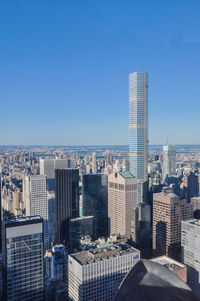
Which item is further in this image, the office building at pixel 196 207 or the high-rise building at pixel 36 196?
the high-rise building at pixel 36 196

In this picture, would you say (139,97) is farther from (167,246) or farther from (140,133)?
(167,246)

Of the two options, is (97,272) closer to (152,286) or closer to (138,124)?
(152,286)

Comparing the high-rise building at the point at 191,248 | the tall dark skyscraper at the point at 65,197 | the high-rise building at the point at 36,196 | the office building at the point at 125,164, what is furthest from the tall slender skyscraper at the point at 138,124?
the high-rise building at the point at 191,248

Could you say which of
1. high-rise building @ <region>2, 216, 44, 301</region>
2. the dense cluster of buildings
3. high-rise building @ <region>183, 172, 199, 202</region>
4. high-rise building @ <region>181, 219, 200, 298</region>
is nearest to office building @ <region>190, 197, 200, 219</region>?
the dense cluster of buildings

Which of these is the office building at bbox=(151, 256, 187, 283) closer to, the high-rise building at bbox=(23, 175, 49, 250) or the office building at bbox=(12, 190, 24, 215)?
the high-rise building at bbox=(23, 175, 49, 250)

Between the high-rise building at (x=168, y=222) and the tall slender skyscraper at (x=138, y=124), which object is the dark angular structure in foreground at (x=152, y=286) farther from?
the tall slender skyscraper at (x=138, y=124)

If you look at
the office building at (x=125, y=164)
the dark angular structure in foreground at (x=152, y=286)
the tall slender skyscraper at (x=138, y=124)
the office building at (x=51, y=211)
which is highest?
the tall slender skyscraper at (x=138, y=124)

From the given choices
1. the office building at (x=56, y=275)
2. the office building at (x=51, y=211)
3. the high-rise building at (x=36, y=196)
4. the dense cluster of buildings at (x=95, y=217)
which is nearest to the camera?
the dense cluster of buildings at (x=95, y=217)
